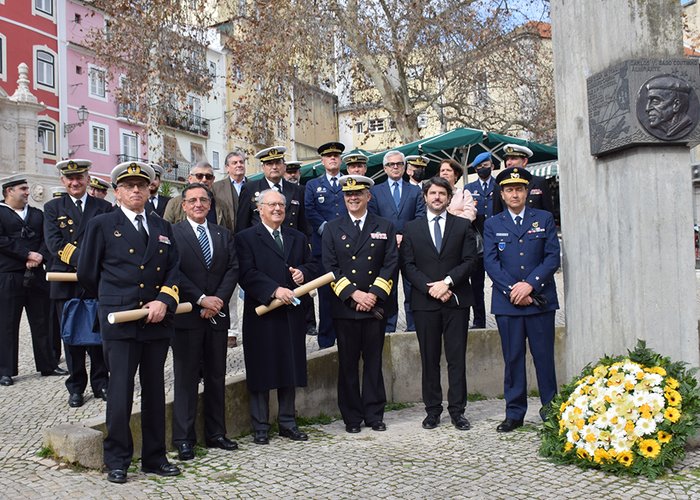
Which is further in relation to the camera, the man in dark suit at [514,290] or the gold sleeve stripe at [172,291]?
the man in dark suit at [514,290]

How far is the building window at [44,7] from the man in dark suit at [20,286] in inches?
1224

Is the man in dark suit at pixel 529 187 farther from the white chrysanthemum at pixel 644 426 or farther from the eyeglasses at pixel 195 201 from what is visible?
the eyeglasses at pixel 195 201

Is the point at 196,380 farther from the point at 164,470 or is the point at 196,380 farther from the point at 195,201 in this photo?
the point at 195,201

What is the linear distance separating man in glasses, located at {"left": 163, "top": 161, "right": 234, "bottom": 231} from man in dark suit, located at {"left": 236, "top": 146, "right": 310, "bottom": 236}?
15 cm

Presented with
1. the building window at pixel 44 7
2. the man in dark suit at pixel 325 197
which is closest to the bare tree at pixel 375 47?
the man in dark suit at pixel 325 197

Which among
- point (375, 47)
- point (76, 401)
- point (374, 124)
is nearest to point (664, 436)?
point (76, 401)

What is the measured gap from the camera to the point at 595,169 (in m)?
6.18

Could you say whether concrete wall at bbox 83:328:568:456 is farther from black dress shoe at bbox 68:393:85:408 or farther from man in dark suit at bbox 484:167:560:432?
black dress shoe at bbox 68:393:85:408

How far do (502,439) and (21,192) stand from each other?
5866mm

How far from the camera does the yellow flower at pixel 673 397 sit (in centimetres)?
533

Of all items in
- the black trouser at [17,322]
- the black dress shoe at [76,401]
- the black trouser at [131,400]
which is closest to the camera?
the black trouser at [131,400]

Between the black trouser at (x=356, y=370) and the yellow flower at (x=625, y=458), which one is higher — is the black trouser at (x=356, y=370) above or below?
above

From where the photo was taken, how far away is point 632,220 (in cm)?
586

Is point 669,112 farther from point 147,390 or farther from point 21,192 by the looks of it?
point 21,192
